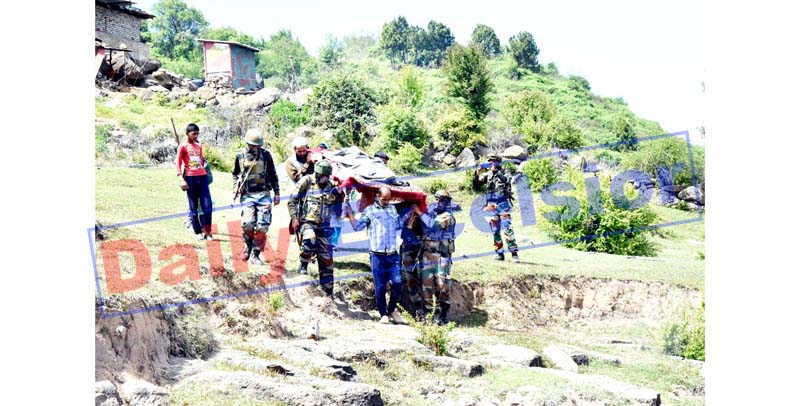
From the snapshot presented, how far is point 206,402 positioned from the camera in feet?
22.7

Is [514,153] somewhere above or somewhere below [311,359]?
above

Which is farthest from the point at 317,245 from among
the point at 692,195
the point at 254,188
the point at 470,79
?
the point at 470,79

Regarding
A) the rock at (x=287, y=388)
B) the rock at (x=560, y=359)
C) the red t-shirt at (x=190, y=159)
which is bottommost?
the rock at (x=560, y=359)

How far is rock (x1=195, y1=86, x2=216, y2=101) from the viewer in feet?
110

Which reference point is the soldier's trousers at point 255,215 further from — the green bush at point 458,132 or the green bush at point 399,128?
the green bush at point 458,132

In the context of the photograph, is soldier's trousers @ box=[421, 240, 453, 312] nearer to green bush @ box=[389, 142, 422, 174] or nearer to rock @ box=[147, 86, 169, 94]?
green bush @ box=[389, 142, 422, 174]

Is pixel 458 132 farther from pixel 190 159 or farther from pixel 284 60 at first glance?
pixel 284 60

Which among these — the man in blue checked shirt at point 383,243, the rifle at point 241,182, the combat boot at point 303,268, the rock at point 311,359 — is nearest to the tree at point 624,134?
the man in blue checked shirt at point 383,243

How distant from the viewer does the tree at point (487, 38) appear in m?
58.9

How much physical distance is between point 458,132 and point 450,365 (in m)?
18.2

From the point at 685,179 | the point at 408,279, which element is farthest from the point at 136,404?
the point at 685,179

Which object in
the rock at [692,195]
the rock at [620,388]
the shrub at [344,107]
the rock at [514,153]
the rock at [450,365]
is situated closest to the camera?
the rock at [620,388]

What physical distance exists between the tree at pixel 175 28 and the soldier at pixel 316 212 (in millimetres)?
54545

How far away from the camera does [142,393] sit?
6.83 m
